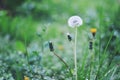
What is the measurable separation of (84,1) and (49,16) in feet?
3.04

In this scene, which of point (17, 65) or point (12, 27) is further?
point (12, 27)

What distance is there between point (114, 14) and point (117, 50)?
1192mm

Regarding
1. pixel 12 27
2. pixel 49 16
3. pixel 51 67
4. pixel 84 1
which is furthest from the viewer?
pixel 84 1

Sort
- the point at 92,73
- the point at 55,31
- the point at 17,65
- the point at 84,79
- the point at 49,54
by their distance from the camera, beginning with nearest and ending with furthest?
the point at 84,79
the point at 92,73
the point at 17,65
the point at 49,54
the point at 55,31

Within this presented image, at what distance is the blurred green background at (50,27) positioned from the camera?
3.57m

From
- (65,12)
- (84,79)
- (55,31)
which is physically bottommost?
(84,79)

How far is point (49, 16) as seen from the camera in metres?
5.54

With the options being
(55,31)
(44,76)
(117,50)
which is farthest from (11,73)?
(55,31)

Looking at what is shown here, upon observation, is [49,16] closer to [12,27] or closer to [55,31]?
[55,31]

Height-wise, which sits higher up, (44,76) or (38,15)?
(38,15)

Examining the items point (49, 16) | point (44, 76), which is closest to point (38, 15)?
point (49, 16)

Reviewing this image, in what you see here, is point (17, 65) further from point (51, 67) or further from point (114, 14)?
point (114, 14)

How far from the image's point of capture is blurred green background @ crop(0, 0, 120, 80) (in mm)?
3572

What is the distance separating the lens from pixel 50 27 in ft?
16.1
